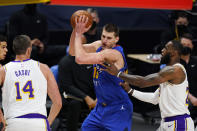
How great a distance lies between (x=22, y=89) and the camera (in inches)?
206

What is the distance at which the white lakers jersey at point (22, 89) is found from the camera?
5.24 meters

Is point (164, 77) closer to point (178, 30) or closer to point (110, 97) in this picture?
point (110, 97)

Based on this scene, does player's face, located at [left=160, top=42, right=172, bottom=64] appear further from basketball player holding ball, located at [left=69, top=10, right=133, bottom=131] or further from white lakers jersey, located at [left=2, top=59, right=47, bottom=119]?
white lakers jersey, located at [left=2, top=59, right=47, bottom=119]

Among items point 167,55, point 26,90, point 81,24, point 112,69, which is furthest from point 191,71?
point 26,90

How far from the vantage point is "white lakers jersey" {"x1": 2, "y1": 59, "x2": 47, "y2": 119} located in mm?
5242

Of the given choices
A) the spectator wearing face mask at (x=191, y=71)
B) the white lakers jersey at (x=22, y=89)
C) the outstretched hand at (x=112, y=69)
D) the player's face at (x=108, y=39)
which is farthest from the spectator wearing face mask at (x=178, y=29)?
the white lakers jersey at (x=22, y=89)

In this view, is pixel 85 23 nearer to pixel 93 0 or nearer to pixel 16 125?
pixel 93 0

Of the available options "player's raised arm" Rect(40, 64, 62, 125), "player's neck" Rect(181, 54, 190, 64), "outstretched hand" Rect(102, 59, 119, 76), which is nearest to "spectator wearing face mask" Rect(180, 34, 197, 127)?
"player's neck" Rect(181, 54, 190, 64)

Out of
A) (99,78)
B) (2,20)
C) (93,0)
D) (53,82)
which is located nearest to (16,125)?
(53,82)

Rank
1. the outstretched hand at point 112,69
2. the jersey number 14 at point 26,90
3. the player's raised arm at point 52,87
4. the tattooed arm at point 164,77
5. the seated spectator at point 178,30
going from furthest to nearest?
1. the seated spectator at point 178,30
2. the tattooed arm at point 164,77
3. the outstretched hand at point 112,69
4. the player's raised arm at point 52,87
5. the jersey number 14 at point 26,90

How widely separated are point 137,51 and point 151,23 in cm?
82

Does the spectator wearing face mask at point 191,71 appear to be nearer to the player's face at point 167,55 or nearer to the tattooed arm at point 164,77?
the player's face at point 167,55

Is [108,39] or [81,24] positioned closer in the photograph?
[81,24]

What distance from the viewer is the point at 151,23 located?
→ 38.7 feet
